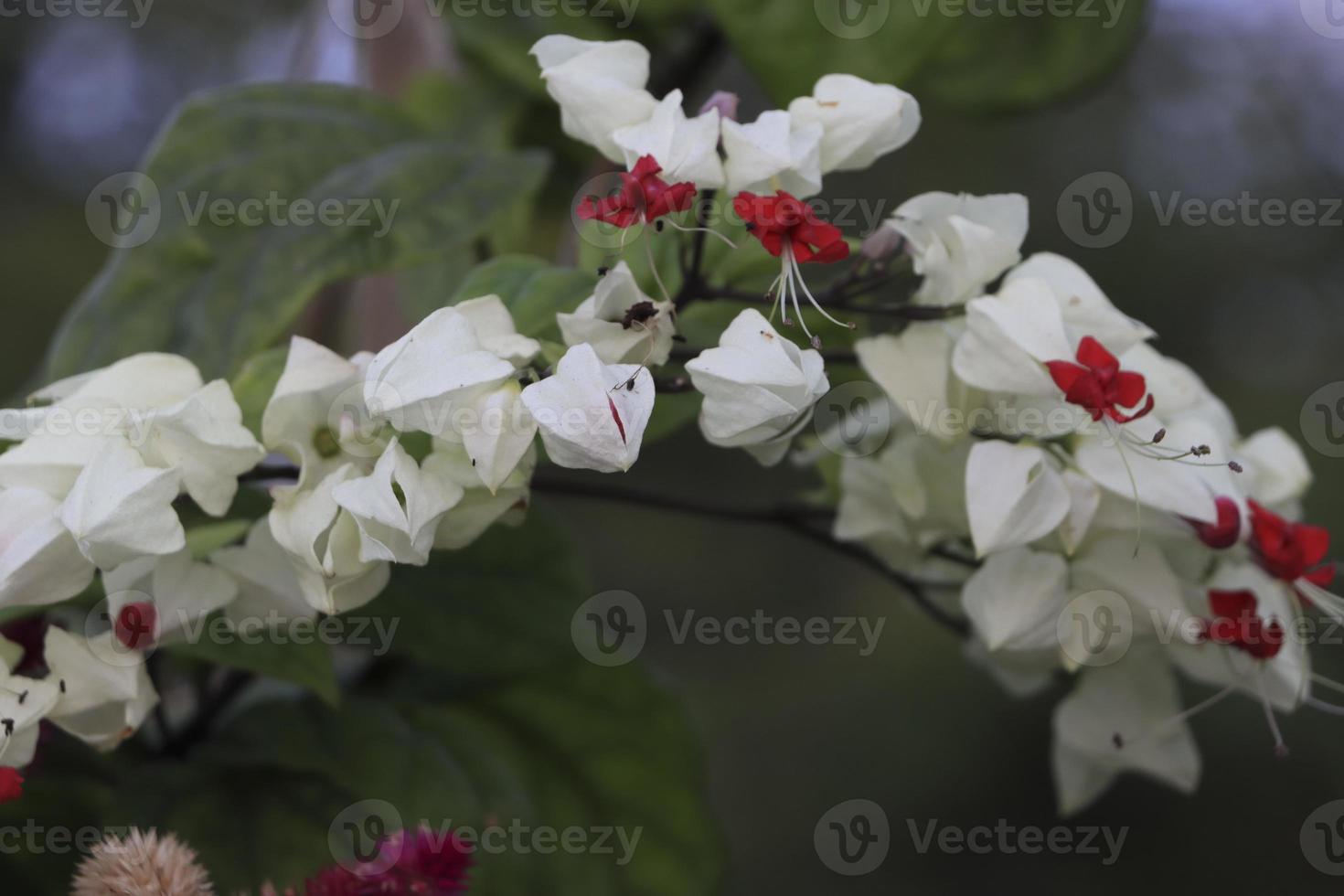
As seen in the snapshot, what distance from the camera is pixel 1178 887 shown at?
83 centimetres

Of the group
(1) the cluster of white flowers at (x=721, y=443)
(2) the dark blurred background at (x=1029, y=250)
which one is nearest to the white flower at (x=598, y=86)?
(1) the cluster of white flowers at (x=721, y=443)

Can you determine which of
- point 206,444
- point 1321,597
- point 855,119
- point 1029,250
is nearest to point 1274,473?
point 1321,597

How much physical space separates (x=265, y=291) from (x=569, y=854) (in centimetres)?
18

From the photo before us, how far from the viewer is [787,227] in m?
0.24

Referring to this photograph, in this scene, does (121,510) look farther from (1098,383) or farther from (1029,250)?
(1029,250)

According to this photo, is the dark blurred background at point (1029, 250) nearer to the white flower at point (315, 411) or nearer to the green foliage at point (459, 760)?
the green foliage at point (459, 760)

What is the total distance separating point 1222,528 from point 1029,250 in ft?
2.35

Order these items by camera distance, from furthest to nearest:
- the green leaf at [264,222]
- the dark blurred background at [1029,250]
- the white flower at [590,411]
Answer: the dark blurred background at [1029,250]
the green leaf at [264,222]
the white flower at [590,411]

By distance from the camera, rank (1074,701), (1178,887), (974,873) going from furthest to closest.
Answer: (974,873)
(1178,887)
(1074,701)

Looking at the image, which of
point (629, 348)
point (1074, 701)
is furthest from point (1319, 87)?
point (629, 348)

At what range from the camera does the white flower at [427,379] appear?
216 millimetres

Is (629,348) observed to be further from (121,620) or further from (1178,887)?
(1178,887)

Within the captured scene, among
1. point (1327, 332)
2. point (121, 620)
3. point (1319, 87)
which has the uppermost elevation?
point (121, 620)

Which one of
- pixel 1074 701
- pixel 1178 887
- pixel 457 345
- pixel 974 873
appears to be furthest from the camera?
pixel 974 873
